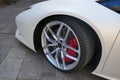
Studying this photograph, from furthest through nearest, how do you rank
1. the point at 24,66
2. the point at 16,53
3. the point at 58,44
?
the point at 16,53, the point at 24,66, the point at 58,44

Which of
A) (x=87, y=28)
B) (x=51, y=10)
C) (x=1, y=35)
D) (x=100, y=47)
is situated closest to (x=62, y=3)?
(x=51, y=10)

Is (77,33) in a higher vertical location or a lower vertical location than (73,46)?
higher

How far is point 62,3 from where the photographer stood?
214cm

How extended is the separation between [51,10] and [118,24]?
2.52 feet

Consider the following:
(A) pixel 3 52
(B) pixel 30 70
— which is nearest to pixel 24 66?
(B) pixel 30 70

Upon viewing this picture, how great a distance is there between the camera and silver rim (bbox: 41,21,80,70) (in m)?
2.12

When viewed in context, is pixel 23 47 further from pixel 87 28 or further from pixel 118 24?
pixel 118 24

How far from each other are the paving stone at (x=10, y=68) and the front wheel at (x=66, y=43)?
409 mm

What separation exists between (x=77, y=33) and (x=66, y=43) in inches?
11.9

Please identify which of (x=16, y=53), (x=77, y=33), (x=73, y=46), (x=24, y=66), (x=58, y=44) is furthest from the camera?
(x=16, y=53)

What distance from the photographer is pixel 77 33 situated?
1.95 metres

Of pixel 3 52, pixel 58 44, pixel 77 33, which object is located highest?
pixel 77 33

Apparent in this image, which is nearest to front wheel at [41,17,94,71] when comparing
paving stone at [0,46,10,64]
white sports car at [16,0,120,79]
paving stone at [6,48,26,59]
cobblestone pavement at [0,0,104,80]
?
→ white sports car at [16,0,120,79]

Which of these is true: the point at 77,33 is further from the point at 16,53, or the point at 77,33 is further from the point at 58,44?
the point at 16,53
